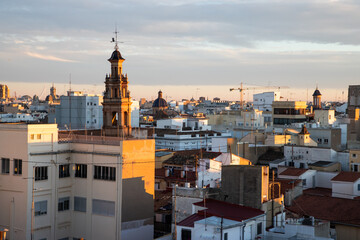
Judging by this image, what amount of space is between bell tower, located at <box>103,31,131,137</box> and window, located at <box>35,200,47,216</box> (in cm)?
929

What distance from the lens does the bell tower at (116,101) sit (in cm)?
3934

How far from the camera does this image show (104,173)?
30781 mm

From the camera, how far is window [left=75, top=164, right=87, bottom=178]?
31.6 meters

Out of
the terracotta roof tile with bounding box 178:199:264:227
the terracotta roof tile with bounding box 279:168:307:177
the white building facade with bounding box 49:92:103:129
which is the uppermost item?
the white building facade with bounding box 49:92:103:129

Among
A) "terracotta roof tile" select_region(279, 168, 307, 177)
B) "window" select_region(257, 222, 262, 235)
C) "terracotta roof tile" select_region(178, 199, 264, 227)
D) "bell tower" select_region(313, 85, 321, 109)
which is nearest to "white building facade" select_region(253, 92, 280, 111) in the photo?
"bell tower" select_region(313, 85, 321, 109)

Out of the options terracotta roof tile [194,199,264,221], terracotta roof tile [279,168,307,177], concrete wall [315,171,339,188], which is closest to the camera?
terracotta roof tile [194,199,264,221]

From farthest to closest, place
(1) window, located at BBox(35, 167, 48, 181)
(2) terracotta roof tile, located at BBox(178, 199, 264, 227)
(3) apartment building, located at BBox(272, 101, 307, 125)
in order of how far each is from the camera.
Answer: (3) apartment building, located at BBox(272, 101, 307, 125) < (1) window, located at BBox(35, 167, 48, 181) < (2) terracotta roof tile, located at BBox(178, 199, 264, 227)

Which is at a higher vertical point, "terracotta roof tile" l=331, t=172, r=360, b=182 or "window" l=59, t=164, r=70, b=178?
"window" l=59, t=164, r=70, b=178

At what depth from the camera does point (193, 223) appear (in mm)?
26312

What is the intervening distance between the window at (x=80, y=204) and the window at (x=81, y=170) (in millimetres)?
1207

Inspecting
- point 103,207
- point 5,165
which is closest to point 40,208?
point 5,165

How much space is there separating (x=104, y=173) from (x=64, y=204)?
2.91 meters

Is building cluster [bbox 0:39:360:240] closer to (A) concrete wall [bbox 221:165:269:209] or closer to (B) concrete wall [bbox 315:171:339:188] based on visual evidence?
(A) concrete wall [bbox 221:165:269:209]

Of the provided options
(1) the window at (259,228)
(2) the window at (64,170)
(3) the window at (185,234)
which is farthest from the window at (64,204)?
(1) the window at (259,228)
